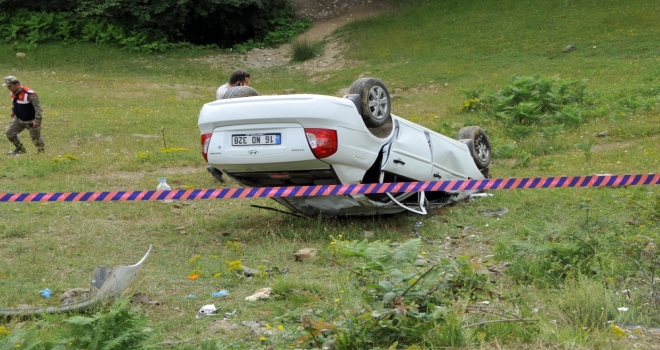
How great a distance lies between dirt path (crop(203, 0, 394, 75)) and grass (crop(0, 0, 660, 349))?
3.00 metres

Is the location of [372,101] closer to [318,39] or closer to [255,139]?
[255,139]

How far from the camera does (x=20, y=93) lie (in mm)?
13695

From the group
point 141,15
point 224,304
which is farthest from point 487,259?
point 141,15

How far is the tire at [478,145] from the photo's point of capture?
1053 cm

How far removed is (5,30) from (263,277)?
28893mm

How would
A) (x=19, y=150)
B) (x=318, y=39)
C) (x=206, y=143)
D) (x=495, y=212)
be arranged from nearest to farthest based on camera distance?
(x=206, y=143)
(x=495, y=212)
(x=19, y=150)
(x=318, y=39)

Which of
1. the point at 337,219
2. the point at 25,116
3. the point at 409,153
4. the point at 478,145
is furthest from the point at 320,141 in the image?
the point at 25,116

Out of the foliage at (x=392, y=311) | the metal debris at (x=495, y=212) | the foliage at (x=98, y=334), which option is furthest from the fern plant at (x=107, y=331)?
the metal debris at (x=495, y=212)

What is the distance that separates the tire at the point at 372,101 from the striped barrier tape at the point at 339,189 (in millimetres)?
715

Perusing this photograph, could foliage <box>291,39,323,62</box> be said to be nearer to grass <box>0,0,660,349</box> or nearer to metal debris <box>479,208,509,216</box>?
grass <box>0,0,660,349</box>

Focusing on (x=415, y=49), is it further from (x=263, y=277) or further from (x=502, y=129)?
(x=263, y=277)

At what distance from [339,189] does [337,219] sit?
1.16 metres

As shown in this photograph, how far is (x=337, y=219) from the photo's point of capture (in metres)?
8.67

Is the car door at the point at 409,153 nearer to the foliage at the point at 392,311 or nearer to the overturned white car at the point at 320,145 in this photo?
the overturned white car at the point at 320,145
